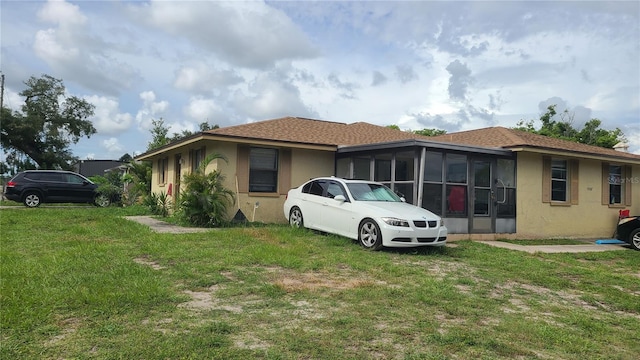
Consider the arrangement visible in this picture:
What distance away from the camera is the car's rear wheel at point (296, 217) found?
40.9ft

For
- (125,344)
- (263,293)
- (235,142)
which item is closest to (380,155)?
(235,142)

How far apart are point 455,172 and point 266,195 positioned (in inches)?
224

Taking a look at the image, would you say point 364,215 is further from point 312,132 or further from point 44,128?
point 44,128

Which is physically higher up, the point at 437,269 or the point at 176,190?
the point at 176,190

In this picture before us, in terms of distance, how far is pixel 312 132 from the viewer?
16531mm

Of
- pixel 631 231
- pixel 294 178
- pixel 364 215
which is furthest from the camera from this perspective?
pixel 294 178

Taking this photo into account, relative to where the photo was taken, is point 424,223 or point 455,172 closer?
point 424,223

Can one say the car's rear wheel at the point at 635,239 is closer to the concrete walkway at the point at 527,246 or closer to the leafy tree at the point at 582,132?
the concrete walkway at the point at 527,246

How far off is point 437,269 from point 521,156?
26.5 feet

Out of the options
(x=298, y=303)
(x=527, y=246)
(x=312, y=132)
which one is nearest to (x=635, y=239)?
(x=527, y=246)

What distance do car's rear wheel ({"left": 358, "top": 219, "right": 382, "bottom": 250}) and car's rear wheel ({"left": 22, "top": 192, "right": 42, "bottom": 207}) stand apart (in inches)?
626

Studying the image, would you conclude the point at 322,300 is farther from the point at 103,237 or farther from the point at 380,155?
the point at 380,155

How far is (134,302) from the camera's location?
519 centimetres

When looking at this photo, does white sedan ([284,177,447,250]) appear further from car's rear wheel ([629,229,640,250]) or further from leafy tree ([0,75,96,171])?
leafy tree ([0,75,96,171])
